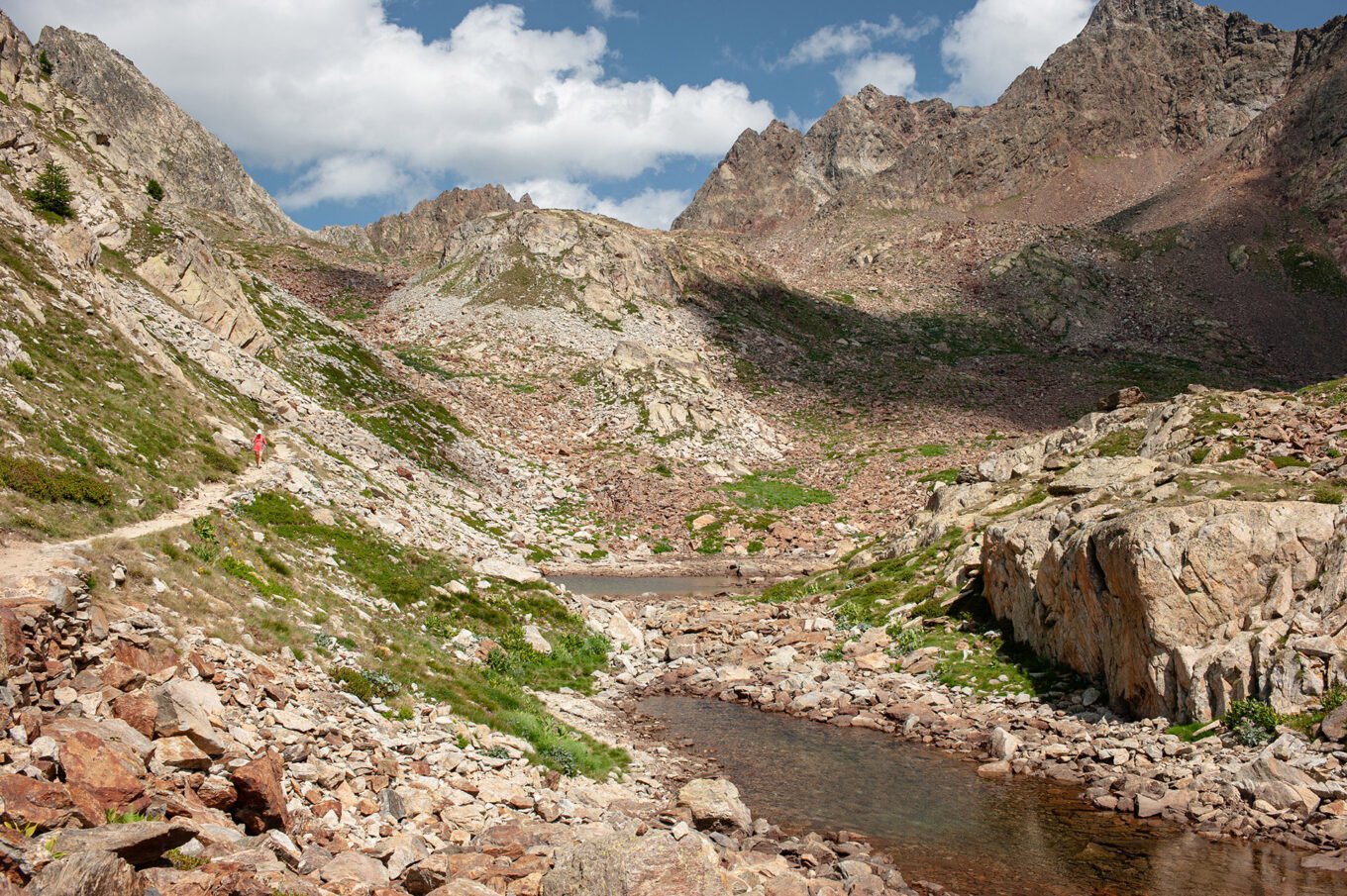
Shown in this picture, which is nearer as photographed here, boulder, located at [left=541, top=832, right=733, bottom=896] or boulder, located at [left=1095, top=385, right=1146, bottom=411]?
boulder, located at [left=541, top=832, right=733, bottom=896]

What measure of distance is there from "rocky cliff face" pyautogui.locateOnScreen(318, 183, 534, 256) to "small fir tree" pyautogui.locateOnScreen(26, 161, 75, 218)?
515ft

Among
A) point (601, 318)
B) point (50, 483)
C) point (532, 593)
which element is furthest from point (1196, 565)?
point (601, 318)

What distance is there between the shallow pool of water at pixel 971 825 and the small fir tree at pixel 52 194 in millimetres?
35451

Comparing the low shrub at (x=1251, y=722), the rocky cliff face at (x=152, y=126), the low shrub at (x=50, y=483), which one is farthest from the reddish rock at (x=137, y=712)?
the rocky cliff face at (x=152, y=126)

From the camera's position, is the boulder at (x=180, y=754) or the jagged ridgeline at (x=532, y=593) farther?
the jagged ridgeline at (x=532, y=593)

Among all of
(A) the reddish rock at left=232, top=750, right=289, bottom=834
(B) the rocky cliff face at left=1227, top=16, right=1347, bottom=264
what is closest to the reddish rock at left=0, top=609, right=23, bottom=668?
(A) the reddish rock at left=232, top=750, right=289, bottom=834

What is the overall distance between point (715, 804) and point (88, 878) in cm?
1224

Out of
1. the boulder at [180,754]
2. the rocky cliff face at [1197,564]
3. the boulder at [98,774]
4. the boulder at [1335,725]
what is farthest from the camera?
the rocky cliff face at [1197,564]

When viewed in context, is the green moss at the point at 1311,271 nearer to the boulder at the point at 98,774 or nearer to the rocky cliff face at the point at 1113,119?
the rocky cliff face at the point at 1113,119

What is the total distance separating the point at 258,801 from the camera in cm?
1091

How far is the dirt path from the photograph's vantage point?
12484mm

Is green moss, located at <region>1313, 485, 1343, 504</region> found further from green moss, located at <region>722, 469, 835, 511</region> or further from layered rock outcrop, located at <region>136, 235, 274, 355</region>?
layered rock outcrop, located at <region>136, 235, 274, 355</region>

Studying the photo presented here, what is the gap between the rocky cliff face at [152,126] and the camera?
494 ft

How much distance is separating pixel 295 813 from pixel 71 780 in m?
3.21
